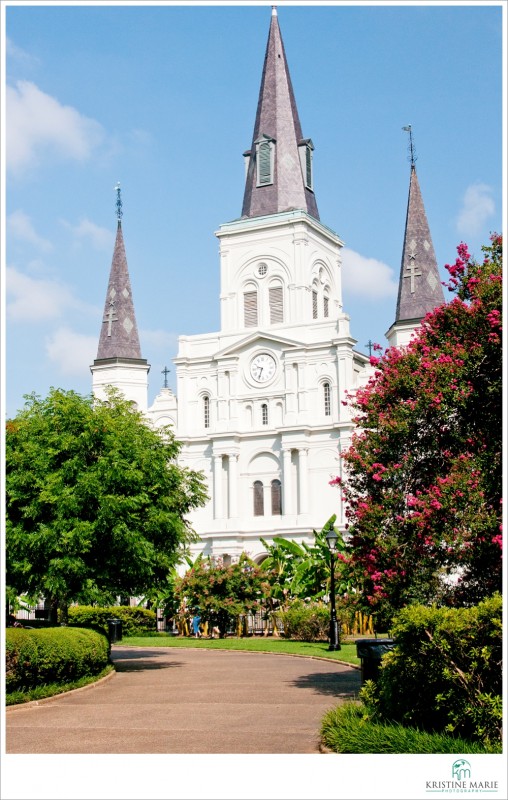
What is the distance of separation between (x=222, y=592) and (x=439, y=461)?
2709 centimetres

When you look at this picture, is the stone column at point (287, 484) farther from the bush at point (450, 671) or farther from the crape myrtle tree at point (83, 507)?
the bush at point (450, 671)

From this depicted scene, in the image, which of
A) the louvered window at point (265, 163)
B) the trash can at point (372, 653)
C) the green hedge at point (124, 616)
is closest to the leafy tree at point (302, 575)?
the green hedge at point (124, 616)

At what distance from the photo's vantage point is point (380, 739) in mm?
9766

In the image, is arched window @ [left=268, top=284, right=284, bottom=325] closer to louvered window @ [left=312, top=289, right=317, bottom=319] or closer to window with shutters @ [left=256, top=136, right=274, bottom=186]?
louvered window @ [left=312, top=289, right=317, bottom=319]

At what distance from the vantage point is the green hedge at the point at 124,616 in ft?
140

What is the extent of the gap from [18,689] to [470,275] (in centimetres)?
995

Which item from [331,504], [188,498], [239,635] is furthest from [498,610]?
[331,504]

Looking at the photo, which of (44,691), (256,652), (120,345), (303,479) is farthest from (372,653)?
(120,345)

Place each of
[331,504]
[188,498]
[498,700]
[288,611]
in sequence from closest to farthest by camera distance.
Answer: [498,700]
[188,498]
[288,611]
[331,504]

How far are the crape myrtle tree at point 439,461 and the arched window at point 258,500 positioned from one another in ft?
155

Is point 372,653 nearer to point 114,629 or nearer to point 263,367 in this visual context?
point 114,629

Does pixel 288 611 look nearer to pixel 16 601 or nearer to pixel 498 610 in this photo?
pixel 16 601

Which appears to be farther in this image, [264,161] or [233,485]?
[264,161]

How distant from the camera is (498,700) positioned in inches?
360
